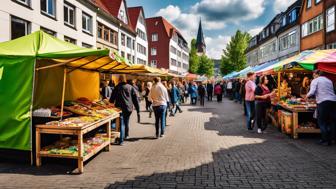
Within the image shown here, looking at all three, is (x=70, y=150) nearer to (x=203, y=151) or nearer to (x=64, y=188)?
(x=64, y=188)

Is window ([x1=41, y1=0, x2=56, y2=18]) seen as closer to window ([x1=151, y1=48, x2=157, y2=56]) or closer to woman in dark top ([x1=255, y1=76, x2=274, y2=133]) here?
woman in dark top ([x1=255, y1=76, x2=274, y2=133])

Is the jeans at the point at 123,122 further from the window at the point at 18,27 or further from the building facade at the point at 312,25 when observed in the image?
the building facade at the point at 312,25

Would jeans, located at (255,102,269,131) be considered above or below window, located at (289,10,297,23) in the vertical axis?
below

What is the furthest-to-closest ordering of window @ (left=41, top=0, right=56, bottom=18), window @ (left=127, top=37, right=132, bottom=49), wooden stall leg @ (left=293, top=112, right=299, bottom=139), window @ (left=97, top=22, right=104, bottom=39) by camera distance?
window @ (left=127, top=37, right=132, bottom=49), window @ (left=97, top=22, right=104, bottom=39), window @ (left=41, top=0, right=56, bottom=18), wooden stall leg @ (left=293, top=112, right=299, bottom=139)

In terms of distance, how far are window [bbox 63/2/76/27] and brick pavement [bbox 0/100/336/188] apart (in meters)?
18.4

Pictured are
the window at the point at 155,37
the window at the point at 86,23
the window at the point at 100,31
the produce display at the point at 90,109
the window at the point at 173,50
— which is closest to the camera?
the produce display at the point at 90,109

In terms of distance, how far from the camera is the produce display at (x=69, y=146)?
6.47m

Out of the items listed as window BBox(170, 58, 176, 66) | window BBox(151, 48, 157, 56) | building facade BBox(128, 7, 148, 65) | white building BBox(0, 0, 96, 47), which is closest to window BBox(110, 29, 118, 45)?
white building BBox(0, 0, 96, 47)

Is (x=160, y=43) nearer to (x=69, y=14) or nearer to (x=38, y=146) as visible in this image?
(x=69, y=14)

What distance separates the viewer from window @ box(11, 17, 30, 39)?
17.8 m

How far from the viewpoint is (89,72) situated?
1055cm

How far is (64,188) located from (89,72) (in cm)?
597

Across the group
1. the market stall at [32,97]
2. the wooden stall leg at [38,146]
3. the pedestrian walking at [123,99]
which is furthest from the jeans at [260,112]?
the wooden stall leg at [38,146]

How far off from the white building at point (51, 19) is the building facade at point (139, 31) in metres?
18.5
